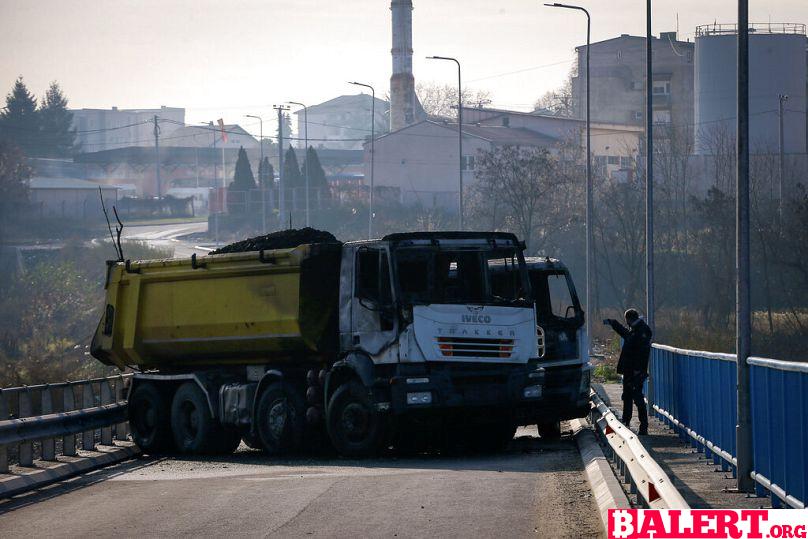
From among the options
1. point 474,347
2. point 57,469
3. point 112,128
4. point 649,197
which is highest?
point 112,128

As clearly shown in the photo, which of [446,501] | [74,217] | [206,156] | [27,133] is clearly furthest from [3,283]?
[206,156]

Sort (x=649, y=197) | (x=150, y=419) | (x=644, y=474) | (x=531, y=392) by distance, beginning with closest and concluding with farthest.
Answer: (x=644, y=474) → (x=531, y=392) → (x=150, y=419) → (x=649, y=197)

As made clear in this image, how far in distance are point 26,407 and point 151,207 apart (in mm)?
95472

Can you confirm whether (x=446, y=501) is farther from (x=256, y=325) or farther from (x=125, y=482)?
(x=256, y=325)

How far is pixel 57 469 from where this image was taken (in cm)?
1555

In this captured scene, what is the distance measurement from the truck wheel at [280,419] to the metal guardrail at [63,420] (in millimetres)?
2449

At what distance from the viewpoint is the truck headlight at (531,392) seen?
17.0 metres

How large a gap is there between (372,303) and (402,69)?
85638 mm

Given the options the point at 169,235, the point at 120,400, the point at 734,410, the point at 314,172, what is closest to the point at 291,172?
the point at 314,172

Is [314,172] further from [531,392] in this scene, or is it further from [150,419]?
[531,392]

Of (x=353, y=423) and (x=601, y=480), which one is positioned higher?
(x=601, y=480)

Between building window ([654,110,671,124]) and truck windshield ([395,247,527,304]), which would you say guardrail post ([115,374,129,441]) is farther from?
building window ([654,110,671,124])

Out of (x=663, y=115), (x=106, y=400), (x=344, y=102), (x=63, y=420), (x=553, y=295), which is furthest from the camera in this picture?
(x=344, y=102)

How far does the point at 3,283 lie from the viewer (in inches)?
2335
